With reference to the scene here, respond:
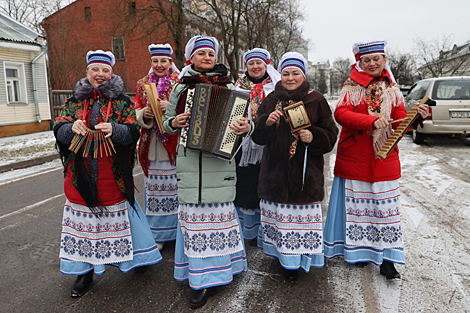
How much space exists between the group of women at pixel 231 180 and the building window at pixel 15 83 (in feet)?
49.4

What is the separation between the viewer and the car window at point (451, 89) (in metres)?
9.66

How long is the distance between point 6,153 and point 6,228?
6.80 meters

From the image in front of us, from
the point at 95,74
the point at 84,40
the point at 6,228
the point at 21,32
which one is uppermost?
the point at 84,40

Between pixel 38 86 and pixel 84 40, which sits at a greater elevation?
pixel 84 40

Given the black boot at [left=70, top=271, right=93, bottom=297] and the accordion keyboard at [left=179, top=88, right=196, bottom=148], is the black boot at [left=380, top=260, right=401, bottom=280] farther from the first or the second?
the black boot at [left=70, top=271, right=93, bottom=297]

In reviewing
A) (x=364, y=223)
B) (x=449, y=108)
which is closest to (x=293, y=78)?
(x=364, y=223)

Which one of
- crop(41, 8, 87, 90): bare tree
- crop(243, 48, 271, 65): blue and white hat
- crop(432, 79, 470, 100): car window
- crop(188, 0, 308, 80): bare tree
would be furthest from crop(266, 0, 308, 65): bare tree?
crop(243, 48, 271, 65): blue and white hat

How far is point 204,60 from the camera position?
289 cm

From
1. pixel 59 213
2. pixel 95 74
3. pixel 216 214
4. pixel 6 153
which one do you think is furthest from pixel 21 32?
pixel 216 214

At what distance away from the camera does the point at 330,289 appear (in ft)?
9.86

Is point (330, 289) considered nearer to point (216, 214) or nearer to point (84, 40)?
point (216, 214)

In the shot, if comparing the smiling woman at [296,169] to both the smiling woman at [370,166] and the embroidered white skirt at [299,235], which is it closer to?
the embroidered white skirt at [299,235]

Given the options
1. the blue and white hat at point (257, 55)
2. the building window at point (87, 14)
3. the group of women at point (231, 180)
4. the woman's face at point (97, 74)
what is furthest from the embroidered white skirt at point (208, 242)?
the building window at point (87, 14)

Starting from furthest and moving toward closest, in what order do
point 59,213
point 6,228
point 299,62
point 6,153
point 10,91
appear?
1. point 10,91
2. point 6,153
3. point 59,213
4. point 6,228
5. point 299,62
